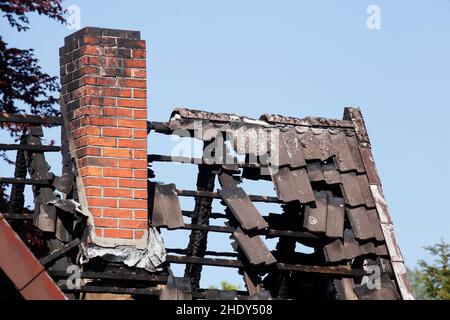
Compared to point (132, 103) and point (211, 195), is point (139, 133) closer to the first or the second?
point (132, 103)

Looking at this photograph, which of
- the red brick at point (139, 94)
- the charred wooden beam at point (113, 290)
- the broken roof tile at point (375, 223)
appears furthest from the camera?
the broken roof tile at point (375, 223)

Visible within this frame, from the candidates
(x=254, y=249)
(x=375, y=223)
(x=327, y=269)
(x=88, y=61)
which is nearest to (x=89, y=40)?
(x=88, y=61)

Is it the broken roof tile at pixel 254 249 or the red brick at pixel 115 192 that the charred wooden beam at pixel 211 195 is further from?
the red brick at pixel 115 192

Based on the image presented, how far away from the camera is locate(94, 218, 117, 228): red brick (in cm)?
1026

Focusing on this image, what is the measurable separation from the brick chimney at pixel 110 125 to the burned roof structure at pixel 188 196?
0.01 meters

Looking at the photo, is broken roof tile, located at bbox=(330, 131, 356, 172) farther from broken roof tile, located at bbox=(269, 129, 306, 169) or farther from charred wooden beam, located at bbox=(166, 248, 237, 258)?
charred wooden beam, located at bbox=(166, 248, 237, 258)

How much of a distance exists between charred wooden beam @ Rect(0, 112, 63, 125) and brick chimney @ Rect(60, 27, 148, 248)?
19cm

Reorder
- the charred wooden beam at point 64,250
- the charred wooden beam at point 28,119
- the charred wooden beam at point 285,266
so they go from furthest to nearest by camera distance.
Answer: the charred wooden beam at point 285,266 < the charred wooden beam at point 28,119 < the charred wooden beam at point 64,250

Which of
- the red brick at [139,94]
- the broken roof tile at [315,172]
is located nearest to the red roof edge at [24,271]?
the red brick at [139,94]

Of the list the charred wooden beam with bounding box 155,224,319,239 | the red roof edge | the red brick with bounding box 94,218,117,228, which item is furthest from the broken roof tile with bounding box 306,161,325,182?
the red roof edge

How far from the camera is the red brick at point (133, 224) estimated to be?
10.3 meters

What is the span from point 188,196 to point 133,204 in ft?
2.34
